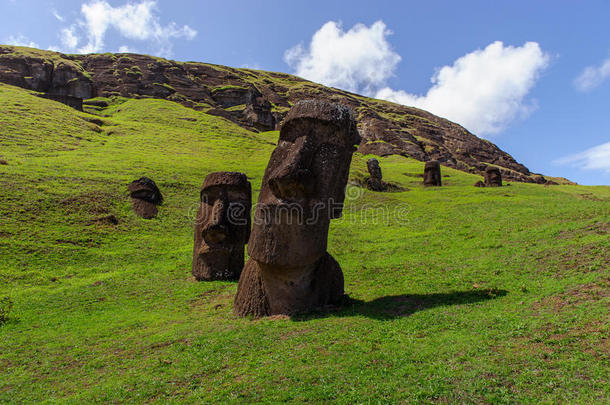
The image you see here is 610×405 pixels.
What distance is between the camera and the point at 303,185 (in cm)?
978

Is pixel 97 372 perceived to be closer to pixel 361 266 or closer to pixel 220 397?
pixel 220 397

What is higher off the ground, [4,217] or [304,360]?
[4,217]

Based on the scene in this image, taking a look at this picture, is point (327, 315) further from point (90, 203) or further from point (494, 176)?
point (494, 176)

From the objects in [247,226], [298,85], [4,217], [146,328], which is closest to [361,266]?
[247,226]

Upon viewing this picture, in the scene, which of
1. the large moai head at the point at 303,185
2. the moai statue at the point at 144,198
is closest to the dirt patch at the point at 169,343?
the large moai head at the point at 303,185

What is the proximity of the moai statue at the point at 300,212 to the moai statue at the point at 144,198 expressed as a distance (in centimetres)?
1686

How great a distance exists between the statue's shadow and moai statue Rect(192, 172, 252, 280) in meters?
6.79

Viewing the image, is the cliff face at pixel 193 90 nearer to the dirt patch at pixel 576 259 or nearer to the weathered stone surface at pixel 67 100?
the weathered stone surface at pixel 67 100

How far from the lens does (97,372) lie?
7.71 m

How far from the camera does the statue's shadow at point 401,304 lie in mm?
9406

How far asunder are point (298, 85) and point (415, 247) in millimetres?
145758

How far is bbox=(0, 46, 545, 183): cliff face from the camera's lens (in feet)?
267

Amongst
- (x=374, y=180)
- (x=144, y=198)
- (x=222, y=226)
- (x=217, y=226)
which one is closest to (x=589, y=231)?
(x=222, y=226)

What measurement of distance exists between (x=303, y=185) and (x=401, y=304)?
403cm
